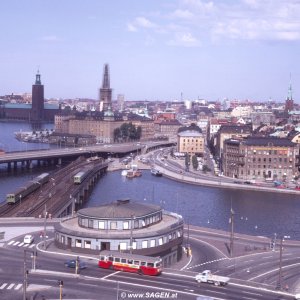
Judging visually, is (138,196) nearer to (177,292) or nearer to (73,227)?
(73,227)

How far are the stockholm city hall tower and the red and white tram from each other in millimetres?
175337

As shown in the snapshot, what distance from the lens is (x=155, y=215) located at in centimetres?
2738

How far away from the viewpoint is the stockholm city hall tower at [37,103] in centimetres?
19525

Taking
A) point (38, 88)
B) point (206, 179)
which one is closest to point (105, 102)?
point (38, 88)

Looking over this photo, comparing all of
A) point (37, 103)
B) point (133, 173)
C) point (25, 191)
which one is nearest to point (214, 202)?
point (25, 191)

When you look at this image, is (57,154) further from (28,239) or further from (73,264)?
(73,264)

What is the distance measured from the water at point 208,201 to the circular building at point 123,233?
11493 millimetres

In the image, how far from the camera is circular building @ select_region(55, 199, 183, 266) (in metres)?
25.1

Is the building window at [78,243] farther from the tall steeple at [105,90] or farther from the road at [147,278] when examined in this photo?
the tall steeple at [105,90]

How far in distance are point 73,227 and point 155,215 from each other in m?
3.68

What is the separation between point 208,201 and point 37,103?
15223cm

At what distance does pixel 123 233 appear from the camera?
25438 millimetres

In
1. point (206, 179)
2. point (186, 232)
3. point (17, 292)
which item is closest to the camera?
point (17, 292)

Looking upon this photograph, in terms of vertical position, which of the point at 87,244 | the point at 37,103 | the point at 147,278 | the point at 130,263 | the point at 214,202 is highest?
the point at 37,103
